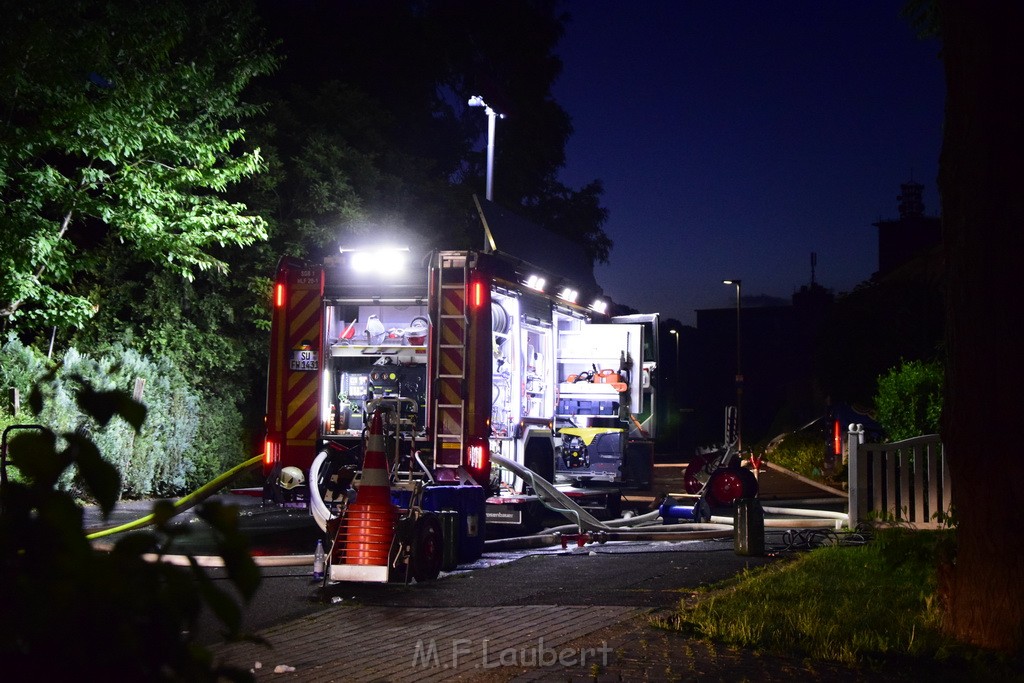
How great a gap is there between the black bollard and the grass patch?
2.88 feet

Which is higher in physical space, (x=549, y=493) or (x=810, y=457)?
(x=810, y=457)

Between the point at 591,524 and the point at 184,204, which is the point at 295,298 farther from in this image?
the point at 184,204

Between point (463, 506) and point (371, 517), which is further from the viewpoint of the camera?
point (463, 506)

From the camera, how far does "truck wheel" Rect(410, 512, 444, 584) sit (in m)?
8.76

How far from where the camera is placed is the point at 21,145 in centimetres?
1406

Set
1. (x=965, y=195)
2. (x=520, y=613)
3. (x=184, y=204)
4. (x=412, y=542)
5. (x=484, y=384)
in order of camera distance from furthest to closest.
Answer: (x=184, y=204)
(x=484, y=384)
(x=412, y=542)
(x=520, y=613)
(x=965, y=195)

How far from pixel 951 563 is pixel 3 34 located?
12.3m

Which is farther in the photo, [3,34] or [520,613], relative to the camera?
[3,34]

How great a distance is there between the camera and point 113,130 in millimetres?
14703

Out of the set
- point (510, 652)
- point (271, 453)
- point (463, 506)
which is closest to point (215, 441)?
point (271, 453)

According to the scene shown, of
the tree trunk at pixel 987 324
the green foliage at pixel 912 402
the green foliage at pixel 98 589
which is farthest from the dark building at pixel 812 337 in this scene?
the green foliage at pixel 98 589

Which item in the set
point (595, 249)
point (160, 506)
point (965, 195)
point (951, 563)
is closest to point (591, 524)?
point (951, 563)

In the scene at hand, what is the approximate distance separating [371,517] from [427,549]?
0.62m

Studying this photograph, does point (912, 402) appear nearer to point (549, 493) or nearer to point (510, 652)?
point (549, 493)
